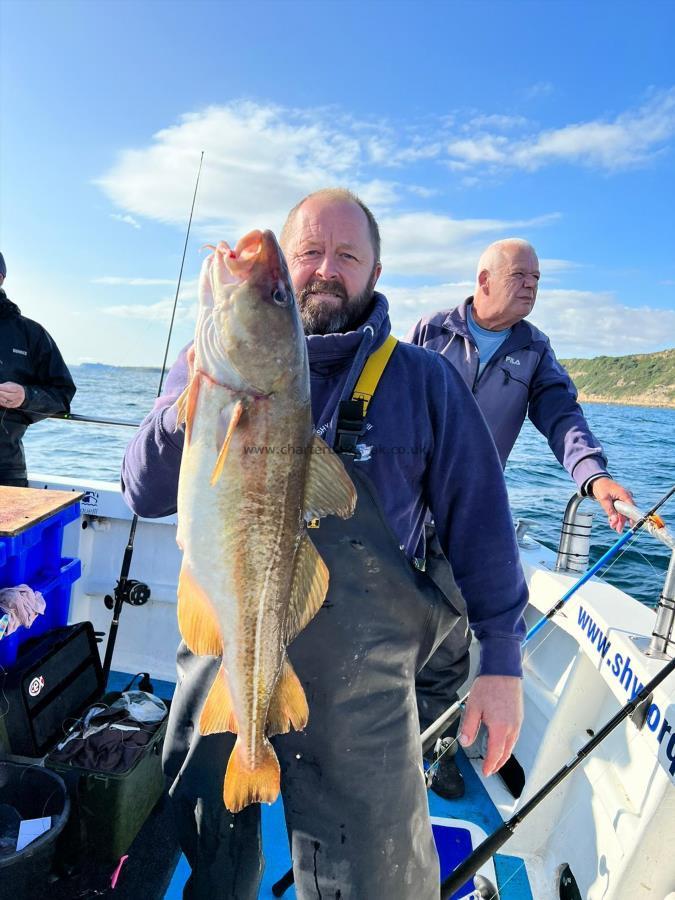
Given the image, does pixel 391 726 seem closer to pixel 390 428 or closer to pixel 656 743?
pixel 390 428

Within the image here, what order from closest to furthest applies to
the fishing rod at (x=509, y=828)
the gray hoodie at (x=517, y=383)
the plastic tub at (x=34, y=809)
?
the fishing rod at (x=509, y=828) → the plastic tub at (x=34, y=809) → the gray hoodie at (x=517, y=383)

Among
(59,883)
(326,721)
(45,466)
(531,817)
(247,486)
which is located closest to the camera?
(247,486)

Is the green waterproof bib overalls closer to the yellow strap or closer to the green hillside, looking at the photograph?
the yellow strap

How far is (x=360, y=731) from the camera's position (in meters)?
1.93

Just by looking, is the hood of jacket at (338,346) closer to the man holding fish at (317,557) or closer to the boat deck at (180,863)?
the man holding fish at (317,557)

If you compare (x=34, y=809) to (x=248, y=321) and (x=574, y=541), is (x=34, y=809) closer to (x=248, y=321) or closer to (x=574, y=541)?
(x=248, y=321)

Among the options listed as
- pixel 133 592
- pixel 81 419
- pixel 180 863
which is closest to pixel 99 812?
pixel 180 863

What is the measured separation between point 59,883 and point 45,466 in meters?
12.0

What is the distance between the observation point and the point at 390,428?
2068 millimetres

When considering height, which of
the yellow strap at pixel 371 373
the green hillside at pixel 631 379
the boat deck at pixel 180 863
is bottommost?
the boat deck at pixel 180 863

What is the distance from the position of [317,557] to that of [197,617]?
1.29ft

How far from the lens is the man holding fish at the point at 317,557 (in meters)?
1.72

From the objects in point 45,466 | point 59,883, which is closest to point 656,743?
point 59,883

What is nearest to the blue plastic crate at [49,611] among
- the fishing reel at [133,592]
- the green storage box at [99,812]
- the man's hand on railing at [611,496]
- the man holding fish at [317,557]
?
the fishing reel at [133,592]
